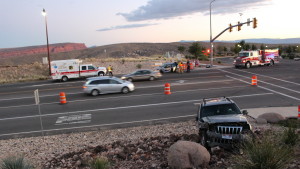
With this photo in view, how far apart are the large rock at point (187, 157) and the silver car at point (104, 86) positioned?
647 inches

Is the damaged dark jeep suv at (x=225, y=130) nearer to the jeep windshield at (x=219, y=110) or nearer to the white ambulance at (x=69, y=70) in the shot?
the jeep windshield at (x=219, y=110)

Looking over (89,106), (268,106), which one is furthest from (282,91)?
(89,106)

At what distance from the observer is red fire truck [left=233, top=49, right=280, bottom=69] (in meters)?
40.1

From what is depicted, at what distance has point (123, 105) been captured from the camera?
734 inches

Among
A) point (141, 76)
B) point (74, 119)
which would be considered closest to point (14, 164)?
point (74, 119)

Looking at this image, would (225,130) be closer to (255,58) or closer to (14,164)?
(14,164)

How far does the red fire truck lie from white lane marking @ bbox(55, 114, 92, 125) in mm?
29604

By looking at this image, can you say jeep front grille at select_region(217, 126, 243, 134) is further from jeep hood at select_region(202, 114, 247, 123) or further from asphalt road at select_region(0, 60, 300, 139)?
asphalt road at select_region(0, 60, 300, 139)

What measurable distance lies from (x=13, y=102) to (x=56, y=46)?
157917mm

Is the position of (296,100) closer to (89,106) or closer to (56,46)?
(89,106)

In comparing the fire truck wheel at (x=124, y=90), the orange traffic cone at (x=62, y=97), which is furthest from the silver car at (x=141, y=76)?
the orange traffic cone at (x=62, y=97)

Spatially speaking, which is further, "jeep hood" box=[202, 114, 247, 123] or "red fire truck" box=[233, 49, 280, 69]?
"red fire truck" box=[233, 49, 280, 69]

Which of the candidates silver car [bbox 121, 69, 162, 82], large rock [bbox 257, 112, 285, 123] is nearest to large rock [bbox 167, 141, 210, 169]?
large rock [bbox 257, 112, 285, 123]

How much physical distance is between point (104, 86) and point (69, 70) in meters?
13.0
